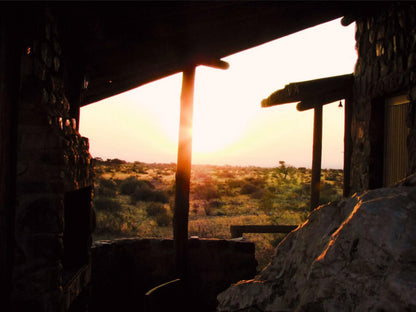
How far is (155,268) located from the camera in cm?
554

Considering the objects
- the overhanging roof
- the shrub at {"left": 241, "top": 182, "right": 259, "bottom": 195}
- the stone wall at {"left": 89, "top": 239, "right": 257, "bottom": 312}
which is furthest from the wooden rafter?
the shrub at {"left": 241, "top": 182, "right": 259, "bottom": 195}

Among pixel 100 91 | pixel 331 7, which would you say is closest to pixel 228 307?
pixel 331 7

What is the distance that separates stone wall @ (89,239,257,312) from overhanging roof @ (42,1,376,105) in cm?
262

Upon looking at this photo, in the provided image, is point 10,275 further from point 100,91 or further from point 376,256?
point 100,91

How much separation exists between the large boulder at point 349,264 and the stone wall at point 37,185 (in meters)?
1.41

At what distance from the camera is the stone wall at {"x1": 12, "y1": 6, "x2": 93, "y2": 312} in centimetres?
237

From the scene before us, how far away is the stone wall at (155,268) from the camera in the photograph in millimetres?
5348

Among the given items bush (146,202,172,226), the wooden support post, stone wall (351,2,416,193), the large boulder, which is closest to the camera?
the large boulder

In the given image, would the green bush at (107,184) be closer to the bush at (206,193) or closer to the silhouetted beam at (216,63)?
the bush at (206,193)

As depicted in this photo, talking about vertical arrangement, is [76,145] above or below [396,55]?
below

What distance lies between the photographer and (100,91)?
5.37 m

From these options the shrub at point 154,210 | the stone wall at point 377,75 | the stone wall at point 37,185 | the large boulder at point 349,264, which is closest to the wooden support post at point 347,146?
the stone wall at point 377,75

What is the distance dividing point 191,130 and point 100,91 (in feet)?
6.03

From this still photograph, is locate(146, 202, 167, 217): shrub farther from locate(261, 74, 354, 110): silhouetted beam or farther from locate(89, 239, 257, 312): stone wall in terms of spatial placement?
locate(261, 74, 354, 110): silhouetted beam
